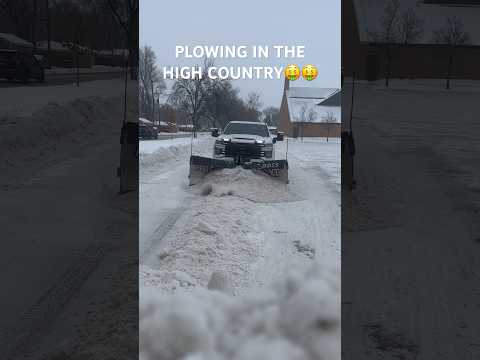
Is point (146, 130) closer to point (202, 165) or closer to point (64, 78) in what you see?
point (202, 165)

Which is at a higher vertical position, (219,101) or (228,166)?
(219,101)

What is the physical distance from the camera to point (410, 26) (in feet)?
19.3

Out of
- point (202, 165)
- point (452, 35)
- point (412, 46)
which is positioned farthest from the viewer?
point (452, 35)

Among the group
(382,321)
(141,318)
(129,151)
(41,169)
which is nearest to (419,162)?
(382,321)

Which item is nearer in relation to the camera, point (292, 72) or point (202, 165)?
point (292, 72)

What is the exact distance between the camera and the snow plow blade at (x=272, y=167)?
5.64m

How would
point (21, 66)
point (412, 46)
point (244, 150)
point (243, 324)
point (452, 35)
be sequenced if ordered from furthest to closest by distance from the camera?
point (21, 66) → point (452, 35) → point (412, 46) → point (244, 150) → point (243, 324)

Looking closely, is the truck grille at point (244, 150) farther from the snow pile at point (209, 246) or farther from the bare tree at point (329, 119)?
the bare tree at point (329, 119)

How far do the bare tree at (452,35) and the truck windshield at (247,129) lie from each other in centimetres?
268

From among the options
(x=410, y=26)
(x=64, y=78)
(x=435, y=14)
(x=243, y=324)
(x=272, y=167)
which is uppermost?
(x=435, y=14)

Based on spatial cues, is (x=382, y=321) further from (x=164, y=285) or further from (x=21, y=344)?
(x=21, y=344)

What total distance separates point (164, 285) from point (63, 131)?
3583mm

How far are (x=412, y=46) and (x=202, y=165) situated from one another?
3028mm

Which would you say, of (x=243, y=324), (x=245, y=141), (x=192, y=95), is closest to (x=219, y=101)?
(x=192, y=95)
